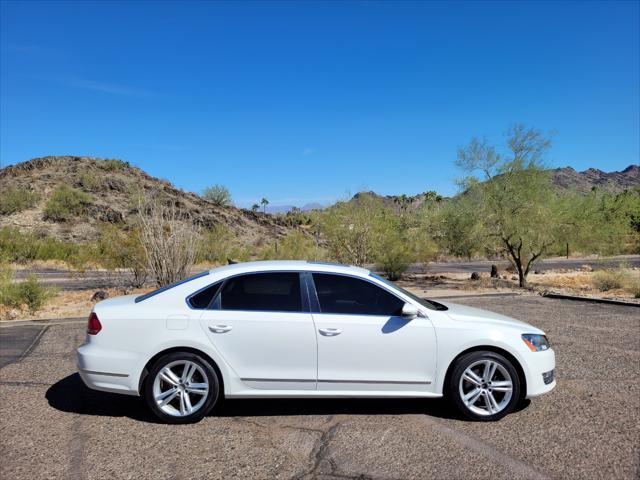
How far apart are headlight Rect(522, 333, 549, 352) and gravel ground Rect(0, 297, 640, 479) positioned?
682 mm

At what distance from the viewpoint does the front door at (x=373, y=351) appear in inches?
195

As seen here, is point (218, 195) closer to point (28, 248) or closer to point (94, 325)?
point (28, 248)

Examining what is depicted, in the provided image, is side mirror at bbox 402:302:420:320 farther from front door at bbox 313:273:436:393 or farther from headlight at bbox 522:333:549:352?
headlight at bbox 522:333:549:352

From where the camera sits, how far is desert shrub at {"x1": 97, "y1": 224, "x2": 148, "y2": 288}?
700 inches

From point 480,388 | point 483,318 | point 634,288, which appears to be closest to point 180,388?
point 480,388

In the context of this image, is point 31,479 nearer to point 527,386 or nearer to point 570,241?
point 527,386

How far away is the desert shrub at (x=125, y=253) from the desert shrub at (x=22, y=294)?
3864mm

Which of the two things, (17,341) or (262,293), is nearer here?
(262,293)

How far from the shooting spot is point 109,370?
493 cm

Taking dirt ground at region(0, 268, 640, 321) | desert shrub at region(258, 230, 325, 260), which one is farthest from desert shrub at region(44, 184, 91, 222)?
desert shrub at region(258, 230, 325, 260)

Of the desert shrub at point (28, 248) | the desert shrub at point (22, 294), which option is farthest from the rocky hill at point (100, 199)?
the desert shrub at point (22, 294)

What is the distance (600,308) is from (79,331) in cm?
1178

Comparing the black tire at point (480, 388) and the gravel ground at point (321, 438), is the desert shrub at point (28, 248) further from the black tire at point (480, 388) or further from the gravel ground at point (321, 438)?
the black tire at point (480, 388)

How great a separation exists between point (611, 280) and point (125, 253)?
1727 cm
